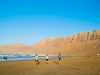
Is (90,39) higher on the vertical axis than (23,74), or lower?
higher

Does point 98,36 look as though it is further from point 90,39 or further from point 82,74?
point 82,74

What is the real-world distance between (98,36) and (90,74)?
182 m

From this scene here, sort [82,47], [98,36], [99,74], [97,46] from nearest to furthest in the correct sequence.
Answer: [99,74] < [97,46] < [82,47] < [98,36]

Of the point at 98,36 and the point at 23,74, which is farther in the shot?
the point at 98,36

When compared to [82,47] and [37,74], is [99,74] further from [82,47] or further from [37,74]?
[82,47]

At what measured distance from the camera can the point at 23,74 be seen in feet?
58.0

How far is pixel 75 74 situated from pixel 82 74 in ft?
1.90

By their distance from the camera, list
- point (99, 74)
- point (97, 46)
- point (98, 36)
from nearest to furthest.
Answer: point (99, 74)
point (97, 46)
point (98, 36)

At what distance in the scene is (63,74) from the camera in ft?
56.6

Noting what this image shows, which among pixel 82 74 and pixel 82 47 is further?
pixel 82 47

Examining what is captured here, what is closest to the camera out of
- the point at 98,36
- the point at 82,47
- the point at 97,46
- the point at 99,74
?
the point at 99,74

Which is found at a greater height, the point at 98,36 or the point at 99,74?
the point at 98,36

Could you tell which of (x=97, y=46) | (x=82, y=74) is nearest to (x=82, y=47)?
(x=97, y=46)

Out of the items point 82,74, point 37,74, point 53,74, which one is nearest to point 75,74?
point 82,74
